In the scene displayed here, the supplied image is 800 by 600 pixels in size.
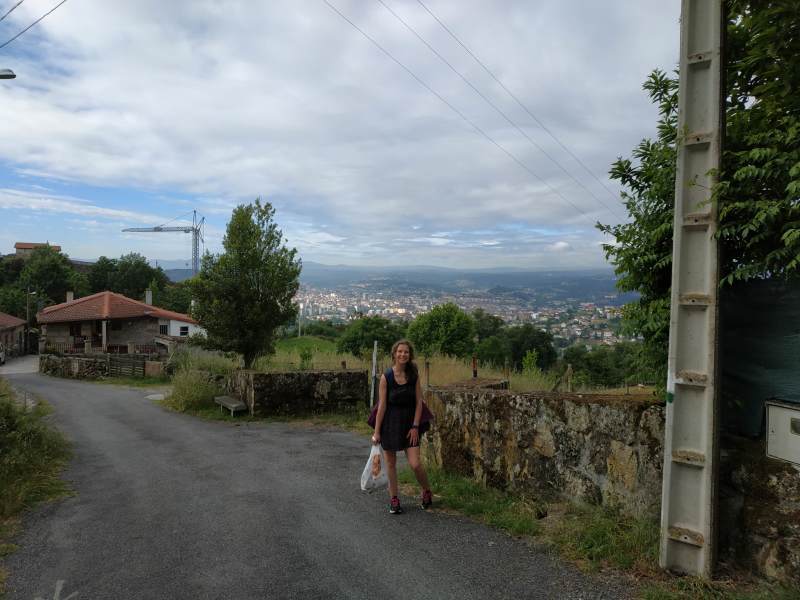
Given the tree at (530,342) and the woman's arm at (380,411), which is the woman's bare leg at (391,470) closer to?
the woman's arm at (380,411)

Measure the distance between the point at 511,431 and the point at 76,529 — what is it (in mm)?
3876

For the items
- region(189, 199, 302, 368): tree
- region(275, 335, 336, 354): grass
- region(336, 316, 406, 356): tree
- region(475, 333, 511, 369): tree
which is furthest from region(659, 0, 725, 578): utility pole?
region(336, 316, 406, 356): tree

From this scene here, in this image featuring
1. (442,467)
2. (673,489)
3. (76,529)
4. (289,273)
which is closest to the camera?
(673,489)

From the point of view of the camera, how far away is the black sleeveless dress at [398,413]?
16.5ft

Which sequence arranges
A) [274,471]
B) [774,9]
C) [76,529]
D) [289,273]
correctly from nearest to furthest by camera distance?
[774,9], [76,529], [274,471], [289,273]

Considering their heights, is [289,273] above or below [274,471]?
above

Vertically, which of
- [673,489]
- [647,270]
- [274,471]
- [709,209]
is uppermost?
[709,209]

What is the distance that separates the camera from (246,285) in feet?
51.6

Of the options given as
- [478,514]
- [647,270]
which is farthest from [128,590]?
[647,270]

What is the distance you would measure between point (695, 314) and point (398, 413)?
8.76 feet

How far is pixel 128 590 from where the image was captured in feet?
11.6

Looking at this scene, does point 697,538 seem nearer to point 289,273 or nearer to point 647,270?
point 647,270

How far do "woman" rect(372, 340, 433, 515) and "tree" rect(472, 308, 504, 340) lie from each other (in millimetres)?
38847

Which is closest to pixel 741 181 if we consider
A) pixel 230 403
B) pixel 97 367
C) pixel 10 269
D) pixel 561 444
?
pixel 561 444
